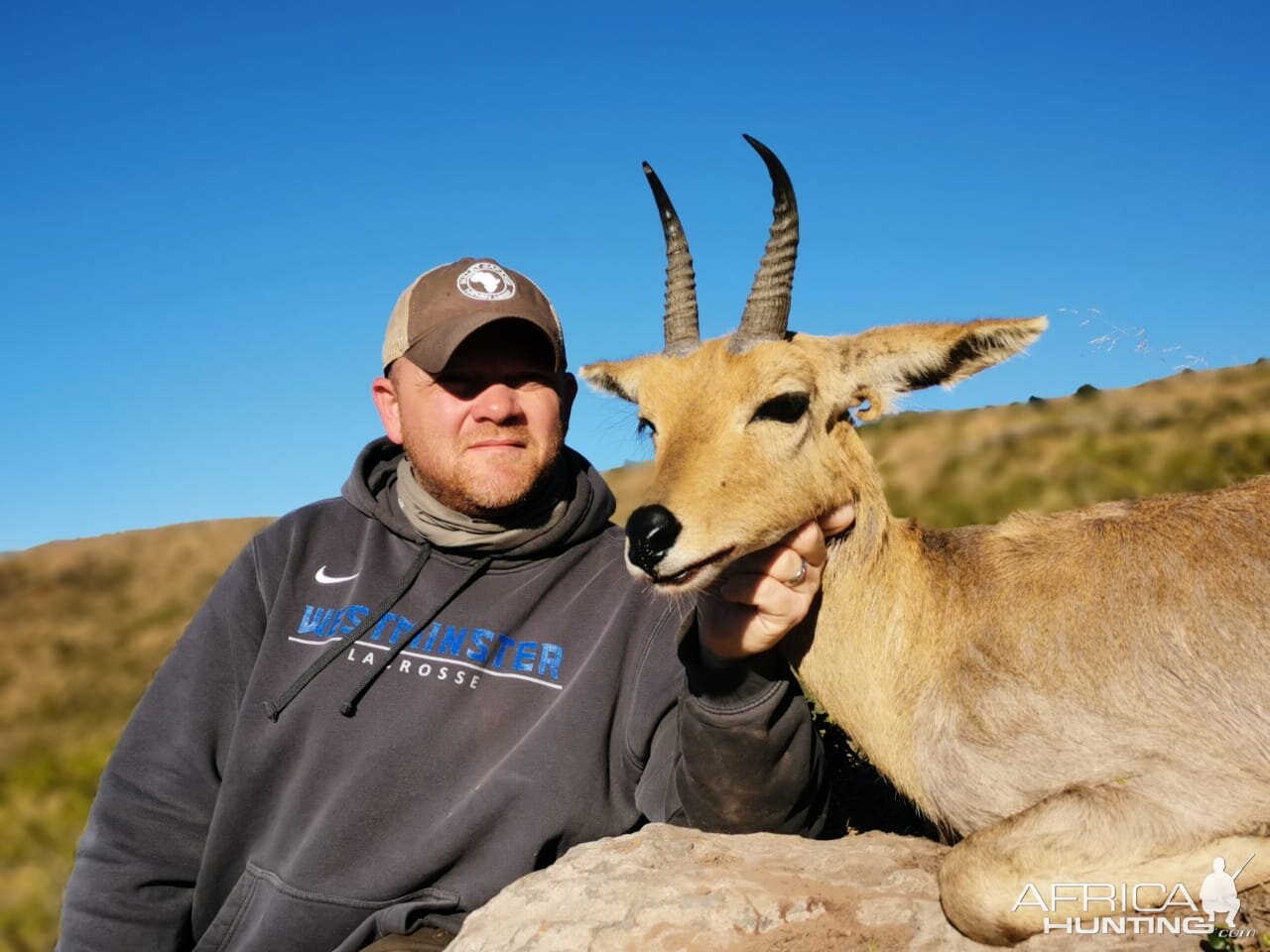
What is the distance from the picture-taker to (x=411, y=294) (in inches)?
244

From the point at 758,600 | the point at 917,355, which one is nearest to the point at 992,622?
the point at 758,600

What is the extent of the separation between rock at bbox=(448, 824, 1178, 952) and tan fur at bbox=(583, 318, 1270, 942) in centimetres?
25

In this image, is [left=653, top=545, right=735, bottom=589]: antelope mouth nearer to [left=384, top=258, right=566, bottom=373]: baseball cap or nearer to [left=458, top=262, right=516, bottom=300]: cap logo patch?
[left=384, top=258, right=566, bottom=373]: baseball cap

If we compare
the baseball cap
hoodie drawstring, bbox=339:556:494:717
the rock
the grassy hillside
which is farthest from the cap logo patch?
the grassy hillside

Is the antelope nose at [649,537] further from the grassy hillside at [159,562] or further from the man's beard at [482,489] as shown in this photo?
the grassy hillside at [159,562]

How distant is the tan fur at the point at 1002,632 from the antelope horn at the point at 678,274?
28 cm

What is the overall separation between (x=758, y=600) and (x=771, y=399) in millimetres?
1015

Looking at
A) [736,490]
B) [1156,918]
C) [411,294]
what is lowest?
[1156,918]

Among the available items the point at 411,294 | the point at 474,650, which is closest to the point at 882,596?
the point at 474,650

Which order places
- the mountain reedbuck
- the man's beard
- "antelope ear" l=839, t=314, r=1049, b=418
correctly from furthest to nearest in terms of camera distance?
the man's beard < "antelope ear" l=839, t=314, r=1049, b=418 < the mountain reedbuck

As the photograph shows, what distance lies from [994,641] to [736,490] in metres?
1.43

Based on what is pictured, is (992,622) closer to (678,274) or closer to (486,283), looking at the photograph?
(678,274)

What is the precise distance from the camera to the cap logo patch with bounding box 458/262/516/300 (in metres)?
6.00

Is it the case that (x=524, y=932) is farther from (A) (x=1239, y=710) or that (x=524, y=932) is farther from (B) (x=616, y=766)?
(A) (x=1239, y=710)
